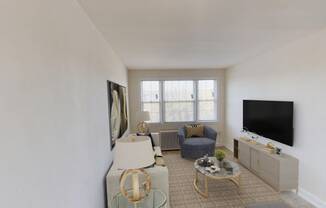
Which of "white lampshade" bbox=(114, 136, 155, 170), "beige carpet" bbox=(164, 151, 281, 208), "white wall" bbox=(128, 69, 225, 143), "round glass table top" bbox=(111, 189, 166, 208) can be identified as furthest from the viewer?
"white wall" bbox=(128, 69, 225, 143)

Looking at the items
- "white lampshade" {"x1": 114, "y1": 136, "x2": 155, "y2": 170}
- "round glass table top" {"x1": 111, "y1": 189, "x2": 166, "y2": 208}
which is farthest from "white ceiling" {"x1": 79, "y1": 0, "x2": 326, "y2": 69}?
"round glass table top" {"x1": 111, "y1": 189, "x2": 166, "y2": 208}

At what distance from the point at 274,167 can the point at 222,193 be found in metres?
0.99

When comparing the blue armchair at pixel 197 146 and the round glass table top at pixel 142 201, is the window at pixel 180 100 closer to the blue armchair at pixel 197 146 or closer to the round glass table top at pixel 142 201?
the blue armchair at pixel 197 146

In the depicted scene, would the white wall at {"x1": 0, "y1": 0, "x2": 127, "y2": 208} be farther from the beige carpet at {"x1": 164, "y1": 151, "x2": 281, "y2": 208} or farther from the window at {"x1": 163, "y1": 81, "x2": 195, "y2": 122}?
the window at {"x1": 163, "y1": 81, "x2": 195, "y2": 122}

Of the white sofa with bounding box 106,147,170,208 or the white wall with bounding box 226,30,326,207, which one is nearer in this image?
the white sofa with bounding box 106,147,170,208

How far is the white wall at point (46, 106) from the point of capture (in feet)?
2.58

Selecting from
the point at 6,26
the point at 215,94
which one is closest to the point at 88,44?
the point at 6,26

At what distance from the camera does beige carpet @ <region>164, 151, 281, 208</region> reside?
2818mm

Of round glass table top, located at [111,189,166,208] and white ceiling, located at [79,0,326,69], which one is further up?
white ceiling, located at [79,0,326,69]

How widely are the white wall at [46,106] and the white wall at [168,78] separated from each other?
144 inches

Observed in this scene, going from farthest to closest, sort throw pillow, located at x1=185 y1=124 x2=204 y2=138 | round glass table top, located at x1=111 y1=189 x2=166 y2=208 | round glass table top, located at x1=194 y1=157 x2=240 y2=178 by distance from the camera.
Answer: throw pillow, located at x1=185 y1=124 x2=204 y2=138 < round glass table top, located at x1=194 y1=157 x2=240 y2=178 < round glass table top, located at x1=111 y1=189 x2=166 y2=208

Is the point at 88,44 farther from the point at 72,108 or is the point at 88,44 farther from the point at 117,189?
the point at 117,189

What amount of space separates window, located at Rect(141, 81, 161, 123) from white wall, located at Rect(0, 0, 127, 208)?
3.76m

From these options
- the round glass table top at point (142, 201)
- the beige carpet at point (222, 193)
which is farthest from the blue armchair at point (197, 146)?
the round glass table top at point (142, 201)
